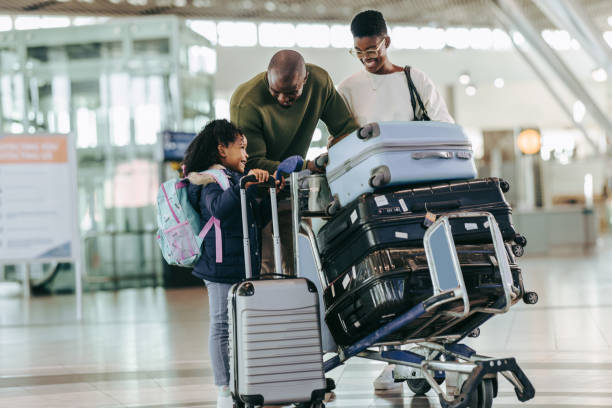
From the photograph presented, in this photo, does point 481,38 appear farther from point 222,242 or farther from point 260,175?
point 260,175

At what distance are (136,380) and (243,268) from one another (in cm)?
166

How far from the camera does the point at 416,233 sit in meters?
3.13

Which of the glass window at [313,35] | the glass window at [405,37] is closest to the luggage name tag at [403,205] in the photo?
the glass window at [313,35]

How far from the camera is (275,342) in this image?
10.4 ft

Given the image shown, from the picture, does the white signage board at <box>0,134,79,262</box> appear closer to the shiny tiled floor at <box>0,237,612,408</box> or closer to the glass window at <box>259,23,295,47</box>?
the shiny tiled floor at <box>0,237,612,408</box>

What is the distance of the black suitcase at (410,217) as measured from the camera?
10.2ft

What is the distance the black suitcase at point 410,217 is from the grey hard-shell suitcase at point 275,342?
26 centimetres

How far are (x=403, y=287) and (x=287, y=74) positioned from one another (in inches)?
40.4

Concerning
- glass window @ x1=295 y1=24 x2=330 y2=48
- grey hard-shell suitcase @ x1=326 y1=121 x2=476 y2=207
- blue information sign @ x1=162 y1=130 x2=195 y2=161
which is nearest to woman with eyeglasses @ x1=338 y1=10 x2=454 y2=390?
grey hard-shell suitcase @ x1=326 y1=121 x2=476 y2=207

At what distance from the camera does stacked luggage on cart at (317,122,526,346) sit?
3.07 m

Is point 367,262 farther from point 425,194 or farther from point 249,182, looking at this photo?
point 249,182

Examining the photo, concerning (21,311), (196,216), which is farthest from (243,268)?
(21,311)

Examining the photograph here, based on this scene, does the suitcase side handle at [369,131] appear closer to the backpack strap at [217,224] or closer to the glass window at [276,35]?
the backpack strap at [217,224]

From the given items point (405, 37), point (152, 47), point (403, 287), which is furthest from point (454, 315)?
point (405, 37)
